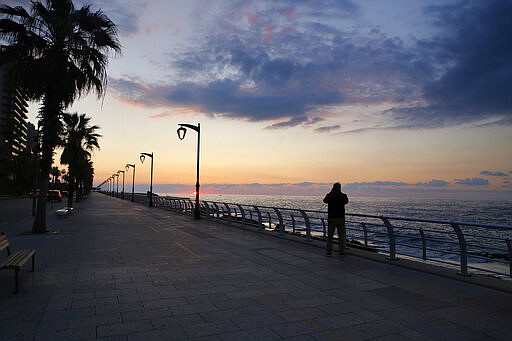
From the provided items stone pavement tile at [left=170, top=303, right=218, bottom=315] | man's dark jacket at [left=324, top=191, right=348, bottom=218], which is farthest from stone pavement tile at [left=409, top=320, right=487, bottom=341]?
man's dark jacket at [left=324, top=191, right=348, bottom=218]

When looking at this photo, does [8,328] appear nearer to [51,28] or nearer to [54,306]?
[54,306]

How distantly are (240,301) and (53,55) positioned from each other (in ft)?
41.6

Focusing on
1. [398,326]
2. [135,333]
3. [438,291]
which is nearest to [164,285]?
[135,333]

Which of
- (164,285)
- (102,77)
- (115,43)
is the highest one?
(115,43)

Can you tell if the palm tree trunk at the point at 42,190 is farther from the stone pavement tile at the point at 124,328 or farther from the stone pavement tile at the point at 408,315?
the stone pavement tile at the point at 408,315

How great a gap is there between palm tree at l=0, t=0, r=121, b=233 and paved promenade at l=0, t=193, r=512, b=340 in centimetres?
693

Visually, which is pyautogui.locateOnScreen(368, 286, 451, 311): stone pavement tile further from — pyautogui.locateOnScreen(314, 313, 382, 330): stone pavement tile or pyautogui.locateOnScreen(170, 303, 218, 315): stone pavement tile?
pyautogui.locateOnScreen(170, 303, 218, 315): stone pavement tile

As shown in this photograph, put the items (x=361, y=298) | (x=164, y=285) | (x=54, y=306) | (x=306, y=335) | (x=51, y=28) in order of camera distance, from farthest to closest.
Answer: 1. (x=51, y=28)
2. (x=164, y=285)
3. (x=361, y=298)
4. (x=54, y=306)
5. (x=306, y=335)

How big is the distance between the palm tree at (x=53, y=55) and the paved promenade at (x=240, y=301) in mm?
6928

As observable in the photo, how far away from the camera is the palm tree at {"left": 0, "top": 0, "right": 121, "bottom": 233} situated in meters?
13.7

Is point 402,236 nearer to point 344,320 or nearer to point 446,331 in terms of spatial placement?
point 446,331

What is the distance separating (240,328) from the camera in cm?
483

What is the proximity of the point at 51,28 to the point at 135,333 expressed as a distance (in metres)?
13.9

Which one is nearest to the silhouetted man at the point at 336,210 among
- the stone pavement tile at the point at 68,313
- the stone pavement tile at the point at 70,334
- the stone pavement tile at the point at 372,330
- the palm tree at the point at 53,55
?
the stone pavement tile at the point at 372,330
